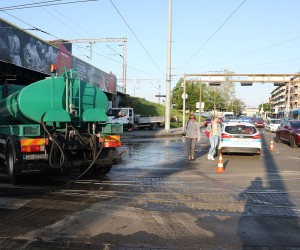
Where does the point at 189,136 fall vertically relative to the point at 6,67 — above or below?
below

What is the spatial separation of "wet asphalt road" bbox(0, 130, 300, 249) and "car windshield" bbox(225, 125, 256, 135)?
463cm

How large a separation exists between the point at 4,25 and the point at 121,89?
3244 cm

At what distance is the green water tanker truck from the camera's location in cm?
834

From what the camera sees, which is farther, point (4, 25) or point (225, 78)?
point (225, 78)

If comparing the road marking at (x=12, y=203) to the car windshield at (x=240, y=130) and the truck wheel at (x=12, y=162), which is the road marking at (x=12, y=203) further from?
the car windshield at (x=240, y=130)

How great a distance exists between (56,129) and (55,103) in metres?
0.68

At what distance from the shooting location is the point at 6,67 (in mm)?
21125

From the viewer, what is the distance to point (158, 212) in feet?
21.0

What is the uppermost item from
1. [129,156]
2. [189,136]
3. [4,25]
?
[4,25]

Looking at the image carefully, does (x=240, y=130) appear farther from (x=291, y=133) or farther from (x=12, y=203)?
(x=12, y=203)

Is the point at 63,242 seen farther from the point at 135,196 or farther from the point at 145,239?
the point at 135,196

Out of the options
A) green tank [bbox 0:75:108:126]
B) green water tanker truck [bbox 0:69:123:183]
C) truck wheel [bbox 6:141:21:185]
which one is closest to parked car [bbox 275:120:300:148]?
green water tanker truck [bbox 0:69:123:183]

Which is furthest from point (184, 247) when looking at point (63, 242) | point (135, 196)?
point (135, 196)

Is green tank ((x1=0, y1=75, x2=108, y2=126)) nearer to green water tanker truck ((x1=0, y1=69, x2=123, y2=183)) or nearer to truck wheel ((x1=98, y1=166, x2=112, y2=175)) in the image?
green water tanker truck ((x1=0, y1=69, x2=123, y2=183))
